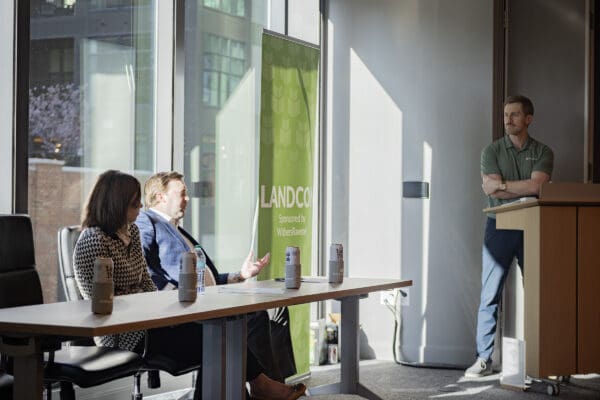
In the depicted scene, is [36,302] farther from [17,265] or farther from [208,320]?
[208,320]

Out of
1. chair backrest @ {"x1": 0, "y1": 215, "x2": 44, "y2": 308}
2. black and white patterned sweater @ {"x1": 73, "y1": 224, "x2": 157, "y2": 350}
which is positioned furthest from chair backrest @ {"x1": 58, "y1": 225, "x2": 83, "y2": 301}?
chair backrest @ {"x1": 0, "y1": 215, "x2": 44, "y2": 308}

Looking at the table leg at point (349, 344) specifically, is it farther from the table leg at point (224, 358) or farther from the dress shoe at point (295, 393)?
the table leg at point (224, 358)

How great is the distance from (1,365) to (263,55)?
8.14 feet

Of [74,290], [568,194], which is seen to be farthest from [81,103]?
[568,194]

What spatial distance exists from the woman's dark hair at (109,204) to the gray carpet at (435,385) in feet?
6.05

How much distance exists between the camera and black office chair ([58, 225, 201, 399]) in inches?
145

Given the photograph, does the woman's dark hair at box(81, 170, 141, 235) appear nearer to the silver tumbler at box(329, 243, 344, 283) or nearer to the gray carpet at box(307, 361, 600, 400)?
the silver tumbler at box(329, 243, 344, 283)

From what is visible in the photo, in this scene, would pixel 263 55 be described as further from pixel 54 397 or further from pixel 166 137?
pixel 54 397

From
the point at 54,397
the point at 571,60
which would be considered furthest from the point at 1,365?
the point at 571,60

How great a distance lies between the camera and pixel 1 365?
129 inches

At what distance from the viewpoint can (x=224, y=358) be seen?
3289 millimetres

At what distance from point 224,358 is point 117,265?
2.52 feet

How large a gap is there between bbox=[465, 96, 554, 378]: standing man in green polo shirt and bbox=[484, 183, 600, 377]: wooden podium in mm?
1543

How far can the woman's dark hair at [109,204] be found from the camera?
12.3ft
